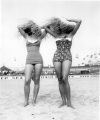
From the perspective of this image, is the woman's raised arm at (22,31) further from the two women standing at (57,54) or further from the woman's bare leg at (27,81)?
the woman's bare leg at (27,81)

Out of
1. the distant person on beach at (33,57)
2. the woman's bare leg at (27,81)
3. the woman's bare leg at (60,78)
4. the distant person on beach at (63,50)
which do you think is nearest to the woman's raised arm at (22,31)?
the distant person on beach at (33,57)

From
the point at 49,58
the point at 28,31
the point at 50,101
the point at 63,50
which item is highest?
the point at 28,31

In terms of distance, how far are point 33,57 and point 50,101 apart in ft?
2.27

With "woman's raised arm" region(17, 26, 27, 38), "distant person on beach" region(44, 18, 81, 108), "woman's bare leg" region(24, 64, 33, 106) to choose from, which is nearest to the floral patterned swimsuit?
"distant person on beach" region(44, 18, 81, 108)

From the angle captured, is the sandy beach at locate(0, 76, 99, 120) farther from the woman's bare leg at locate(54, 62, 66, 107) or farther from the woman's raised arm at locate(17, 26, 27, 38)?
the woman's raised arm at locate(17, 26, 27, 38)

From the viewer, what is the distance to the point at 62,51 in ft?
9.16

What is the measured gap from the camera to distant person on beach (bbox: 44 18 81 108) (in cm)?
276

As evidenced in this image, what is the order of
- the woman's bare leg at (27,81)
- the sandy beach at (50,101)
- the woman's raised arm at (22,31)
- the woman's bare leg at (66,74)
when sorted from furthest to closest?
1. the woman's raised arm at (22,31)
2. the woman's bare leg at (27,81)
3. the woman's bare leg at (66,74)
4. the sandy beach at (50,101)

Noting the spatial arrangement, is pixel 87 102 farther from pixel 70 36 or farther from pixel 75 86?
pixel 70 36

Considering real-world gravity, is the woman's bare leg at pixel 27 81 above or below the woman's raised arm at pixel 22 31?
below

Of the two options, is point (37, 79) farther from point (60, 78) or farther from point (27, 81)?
point (60, 78)

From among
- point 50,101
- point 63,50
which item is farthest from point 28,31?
point 50,101

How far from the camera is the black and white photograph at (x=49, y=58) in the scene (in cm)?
278

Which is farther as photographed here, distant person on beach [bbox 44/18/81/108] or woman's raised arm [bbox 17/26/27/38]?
woman's raised arm [bbox 17/26/27/38]
